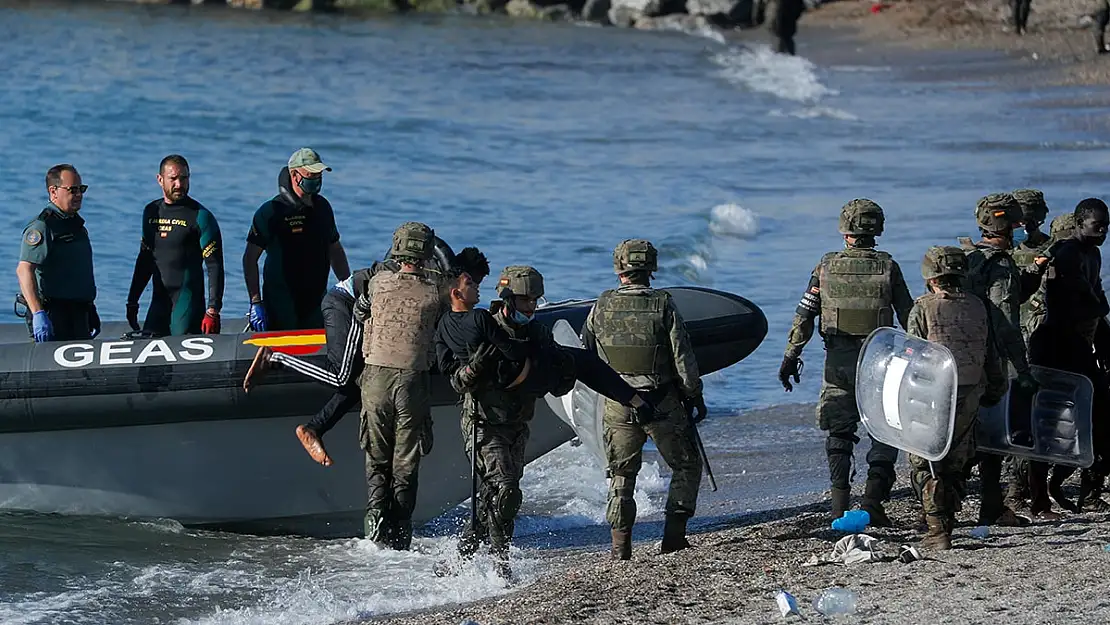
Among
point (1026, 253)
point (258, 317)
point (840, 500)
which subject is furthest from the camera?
point (258, 317)

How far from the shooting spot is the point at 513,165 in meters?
23.8

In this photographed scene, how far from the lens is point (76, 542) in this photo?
8906 mm

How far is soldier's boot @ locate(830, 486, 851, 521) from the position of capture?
25.2 feet

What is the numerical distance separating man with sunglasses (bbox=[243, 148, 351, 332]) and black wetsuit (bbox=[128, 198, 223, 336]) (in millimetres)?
199

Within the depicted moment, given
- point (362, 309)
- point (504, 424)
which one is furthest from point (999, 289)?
point (362, 309)

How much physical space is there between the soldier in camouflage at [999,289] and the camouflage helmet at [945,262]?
266 millimetres

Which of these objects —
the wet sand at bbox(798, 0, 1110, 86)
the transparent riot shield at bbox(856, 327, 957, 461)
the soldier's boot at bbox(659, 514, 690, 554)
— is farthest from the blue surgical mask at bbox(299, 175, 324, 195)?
the wet sand at bbox(798, 0, 1110, 86)

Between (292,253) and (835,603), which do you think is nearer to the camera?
(835,603)

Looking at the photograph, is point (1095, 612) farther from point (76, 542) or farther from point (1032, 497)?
point (76, 542)

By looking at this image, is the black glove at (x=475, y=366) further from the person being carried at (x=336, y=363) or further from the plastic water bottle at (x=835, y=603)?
the plastic water bottle at (x=835, y=603)

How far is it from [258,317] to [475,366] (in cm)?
198

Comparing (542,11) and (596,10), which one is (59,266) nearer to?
(596,10)

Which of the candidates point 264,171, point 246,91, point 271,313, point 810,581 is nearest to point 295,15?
point 246,91

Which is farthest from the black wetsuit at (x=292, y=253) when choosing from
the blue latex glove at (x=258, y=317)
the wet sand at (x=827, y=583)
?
the wet sand at (x=827, y=583)
